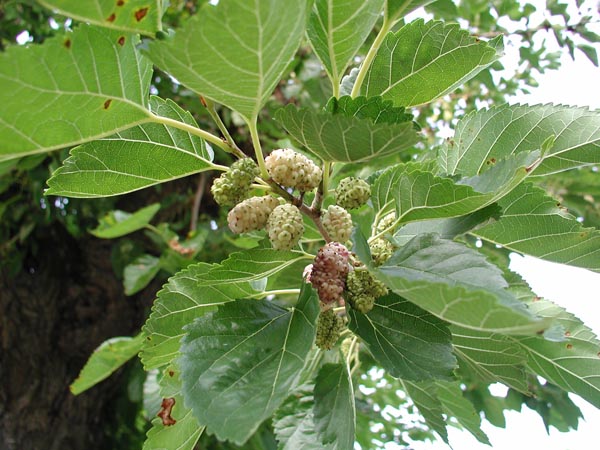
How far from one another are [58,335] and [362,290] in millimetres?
2341

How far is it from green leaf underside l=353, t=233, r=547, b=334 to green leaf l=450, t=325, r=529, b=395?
24 centimetres

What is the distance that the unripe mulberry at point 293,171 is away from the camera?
67 centimetres

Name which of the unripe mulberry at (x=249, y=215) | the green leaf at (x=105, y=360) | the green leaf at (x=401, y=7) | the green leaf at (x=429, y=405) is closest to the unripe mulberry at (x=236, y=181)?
the unripe mulberry at (x=249, y=215)

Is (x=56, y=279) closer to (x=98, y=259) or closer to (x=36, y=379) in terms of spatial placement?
(x=98, y=259)

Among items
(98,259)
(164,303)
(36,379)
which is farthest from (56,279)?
(164,303)

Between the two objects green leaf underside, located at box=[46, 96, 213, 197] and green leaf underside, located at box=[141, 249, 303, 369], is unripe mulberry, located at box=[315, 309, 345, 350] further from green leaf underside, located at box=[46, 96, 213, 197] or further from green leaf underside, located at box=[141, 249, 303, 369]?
green leaf underside, located at box=[46, 96, 213, 197]

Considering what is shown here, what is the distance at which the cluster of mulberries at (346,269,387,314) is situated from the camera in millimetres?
671

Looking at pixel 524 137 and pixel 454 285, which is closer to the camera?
pixel 454 285

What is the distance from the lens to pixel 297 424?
3.06ft

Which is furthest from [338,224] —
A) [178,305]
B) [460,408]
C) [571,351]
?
[460,408]

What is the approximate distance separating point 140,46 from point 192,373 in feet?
1.14

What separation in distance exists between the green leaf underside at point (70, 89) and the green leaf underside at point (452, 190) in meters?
0.33

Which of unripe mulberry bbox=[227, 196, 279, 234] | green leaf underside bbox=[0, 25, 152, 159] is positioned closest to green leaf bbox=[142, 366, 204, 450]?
unripe mulberry bbox=[227, 196, 279, 234]

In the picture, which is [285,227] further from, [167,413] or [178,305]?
[167,413]
